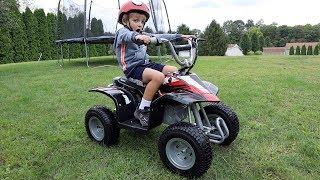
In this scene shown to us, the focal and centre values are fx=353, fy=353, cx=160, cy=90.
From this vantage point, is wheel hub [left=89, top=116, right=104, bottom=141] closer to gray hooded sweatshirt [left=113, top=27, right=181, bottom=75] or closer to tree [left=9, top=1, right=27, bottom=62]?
gray hooded sweatshirt [left=113, top=27, right=181, bottom=75]

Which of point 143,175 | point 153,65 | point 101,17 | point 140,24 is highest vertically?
point 101,17

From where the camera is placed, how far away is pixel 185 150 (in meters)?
3.24

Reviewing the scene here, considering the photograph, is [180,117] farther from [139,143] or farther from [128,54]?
[128,54]

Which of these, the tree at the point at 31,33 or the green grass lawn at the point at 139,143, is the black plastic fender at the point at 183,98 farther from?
the tree at the point at 31,33

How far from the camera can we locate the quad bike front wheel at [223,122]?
3.66 metres

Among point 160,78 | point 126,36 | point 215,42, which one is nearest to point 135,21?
point 126,36

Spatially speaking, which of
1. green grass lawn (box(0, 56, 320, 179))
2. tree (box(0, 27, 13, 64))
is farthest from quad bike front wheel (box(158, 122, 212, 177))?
tree (box(0, 27, 13, 64))

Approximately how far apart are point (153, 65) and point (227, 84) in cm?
410

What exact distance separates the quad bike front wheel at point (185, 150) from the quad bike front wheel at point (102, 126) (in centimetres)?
Answer: 83

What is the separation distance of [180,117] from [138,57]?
780mm

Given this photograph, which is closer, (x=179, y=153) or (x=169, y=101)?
(x=179, y=153)

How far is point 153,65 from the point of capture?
3771mm

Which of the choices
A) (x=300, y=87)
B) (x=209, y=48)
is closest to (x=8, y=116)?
(x=300, y=87)

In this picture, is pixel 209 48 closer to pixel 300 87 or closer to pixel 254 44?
pixel 300 87
